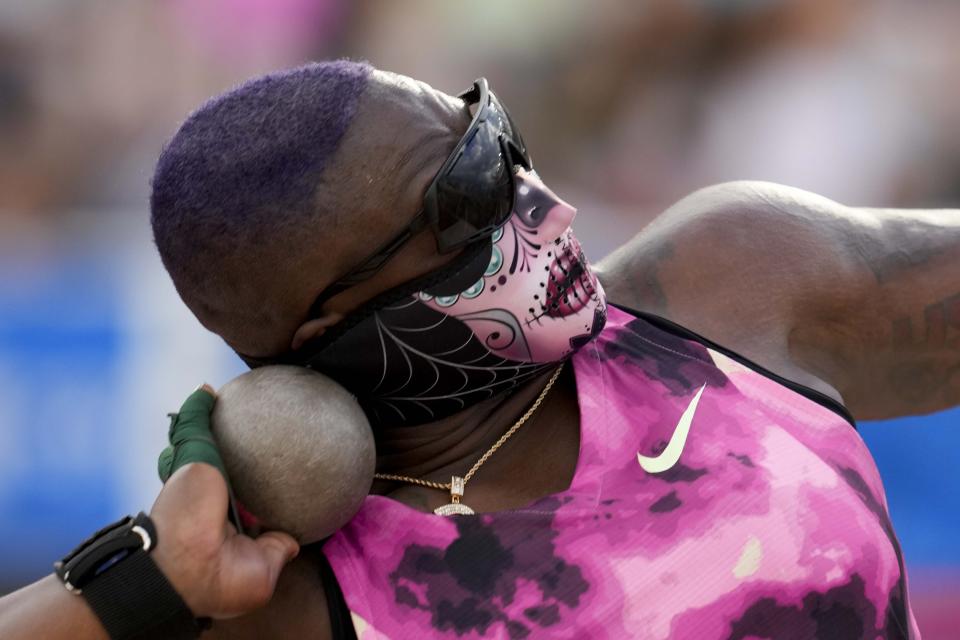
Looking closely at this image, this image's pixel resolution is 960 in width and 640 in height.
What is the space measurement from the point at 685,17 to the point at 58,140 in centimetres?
304

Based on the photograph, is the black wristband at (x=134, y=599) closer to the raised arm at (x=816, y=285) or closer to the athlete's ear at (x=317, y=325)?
the athlete's ear at (x=317, y=325)

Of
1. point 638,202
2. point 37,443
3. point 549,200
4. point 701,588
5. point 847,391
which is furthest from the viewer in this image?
point 638,202

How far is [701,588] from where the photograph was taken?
2115 millimetres

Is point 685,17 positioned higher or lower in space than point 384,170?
lower

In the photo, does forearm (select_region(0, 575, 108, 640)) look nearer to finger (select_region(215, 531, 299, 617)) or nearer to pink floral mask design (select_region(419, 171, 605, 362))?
finger (select_region(215, 531, 299, 617))

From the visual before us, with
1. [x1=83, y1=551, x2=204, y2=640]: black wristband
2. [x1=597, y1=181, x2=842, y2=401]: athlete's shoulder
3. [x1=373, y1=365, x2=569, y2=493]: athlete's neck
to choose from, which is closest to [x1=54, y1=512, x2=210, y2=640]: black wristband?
[x1=83, y1=551, x2=204, y2=640]: black wristband

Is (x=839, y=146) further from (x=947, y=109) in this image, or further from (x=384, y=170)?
(x=384, y=170)

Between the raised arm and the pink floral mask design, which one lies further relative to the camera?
the raised arm

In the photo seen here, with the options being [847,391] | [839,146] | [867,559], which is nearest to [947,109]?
[839,146]

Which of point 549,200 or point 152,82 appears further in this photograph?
point 152,82

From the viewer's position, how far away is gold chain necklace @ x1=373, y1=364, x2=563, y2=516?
7.77 feet

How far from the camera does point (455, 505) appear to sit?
2379 millimetres

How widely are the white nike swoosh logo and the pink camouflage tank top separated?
1 centimetres

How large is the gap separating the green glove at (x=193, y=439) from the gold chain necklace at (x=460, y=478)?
1.35ft
